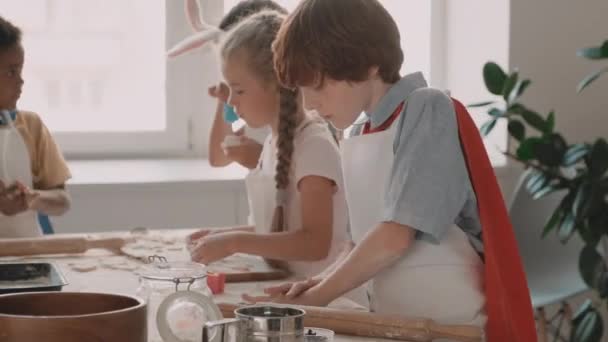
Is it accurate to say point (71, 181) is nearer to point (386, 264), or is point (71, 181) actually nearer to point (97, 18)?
point (97, 18)

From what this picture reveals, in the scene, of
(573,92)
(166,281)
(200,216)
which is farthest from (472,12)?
(166,281)

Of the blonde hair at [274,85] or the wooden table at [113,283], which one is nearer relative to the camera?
the wooden table at [113,283]

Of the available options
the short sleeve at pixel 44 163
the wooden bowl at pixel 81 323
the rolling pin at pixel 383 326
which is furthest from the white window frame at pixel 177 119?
the wooden bowl at pixel 81 323

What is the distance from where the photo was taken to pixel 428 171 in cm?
142

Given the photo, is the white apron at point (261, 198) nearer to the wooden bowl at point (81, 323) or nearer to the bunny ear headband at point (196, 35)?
the bunny ear headband at point (196, 35)

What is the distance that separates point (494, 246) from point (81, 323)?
73 cm

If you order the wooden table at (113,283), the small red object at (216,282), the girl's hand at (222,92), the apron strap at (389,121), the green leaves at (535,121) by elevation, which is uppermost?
the girl's hand at (222,92)

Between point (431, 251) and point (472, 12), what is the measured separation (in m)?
2.08

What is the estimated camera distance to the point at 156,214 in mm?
3109

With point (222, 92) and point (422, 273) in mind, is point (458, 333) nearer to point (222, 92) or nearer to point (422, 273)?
point (422, 273)

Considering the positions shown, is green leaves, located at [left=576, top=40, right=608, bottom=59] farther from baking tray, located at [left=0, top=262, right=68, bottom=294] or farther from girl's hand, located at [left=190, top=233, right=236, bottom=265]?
baking tray, located at [left=0, top=262, right=68, bottom=294]

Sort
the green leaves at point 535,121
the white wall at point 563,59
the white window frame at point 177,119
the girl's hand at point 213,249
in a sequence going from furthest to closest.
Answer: the white window frame at point 177,119 → the white wall at point 563,59 → the green leaves at point 535,121 → the girl's hand at point 213,249

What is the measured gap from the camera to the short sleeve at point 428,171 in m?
1.42

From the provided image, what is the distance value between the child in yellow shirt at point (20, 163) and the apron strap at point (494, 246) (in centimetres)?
109
